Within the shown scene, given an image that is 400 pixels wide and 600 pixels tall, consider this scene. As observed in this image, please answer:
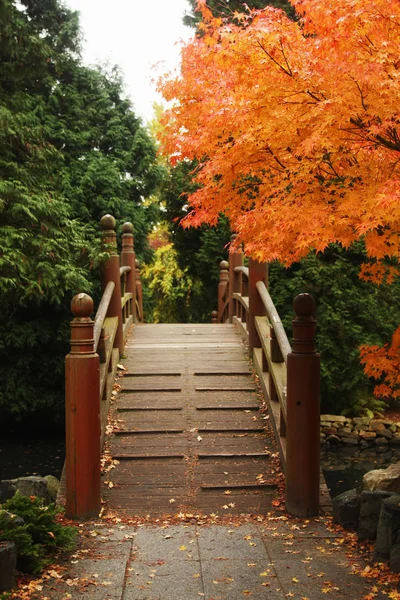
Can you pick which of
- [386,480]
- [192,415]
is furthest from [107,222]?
[386,480]

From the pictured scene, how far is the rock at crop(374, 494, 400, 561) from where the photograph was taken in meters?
4.10

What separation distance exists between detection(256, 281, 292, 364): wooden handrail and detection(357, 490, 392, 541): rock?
132 cm

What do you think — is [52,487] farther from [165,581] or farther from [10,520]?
[165,581]

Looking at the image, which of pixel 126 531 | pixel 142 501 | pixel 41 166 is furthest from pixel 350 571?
pixel 41 166

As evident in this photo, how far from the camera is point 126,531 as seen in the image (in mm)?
4863

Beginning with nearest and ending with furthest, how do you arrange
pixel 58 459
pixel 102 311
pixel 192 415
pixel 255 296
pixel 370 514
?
1. pixel 370 514
2. pixel 102 311
3. pixel 192 415
4. pixel 255 296
5. pixel 58 459

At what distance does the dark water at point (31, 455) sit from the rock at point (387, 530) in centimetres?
801

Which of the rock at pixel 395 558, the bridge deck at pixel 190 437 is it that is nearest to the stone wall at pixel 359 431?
the bridge deck at pixel 190 437

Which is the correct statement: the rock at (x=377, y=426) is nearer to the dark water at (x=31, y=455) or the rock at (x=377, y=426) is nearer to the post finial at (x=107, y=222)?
the dark water at (x=31, y=455)

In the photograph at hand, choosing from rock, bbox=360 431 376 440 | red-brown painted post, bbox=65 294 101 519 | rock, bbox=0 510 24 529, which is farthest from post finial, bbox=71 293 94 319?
rock, bbox=360 431 376 440

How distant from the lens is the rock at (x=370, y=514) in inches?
176

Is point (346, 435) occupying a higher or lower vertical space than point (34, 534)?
lower

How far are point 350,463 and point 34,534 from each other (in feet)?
32.5

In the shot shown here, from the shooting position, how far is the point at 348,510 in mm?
4875
